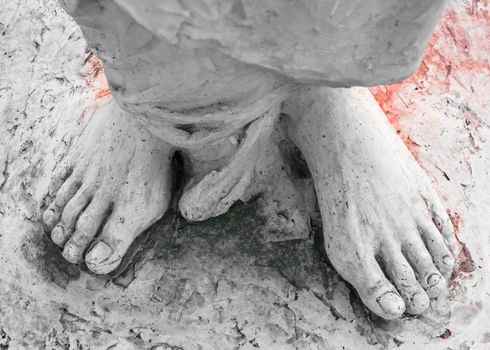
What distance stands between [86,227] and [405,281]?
410mm

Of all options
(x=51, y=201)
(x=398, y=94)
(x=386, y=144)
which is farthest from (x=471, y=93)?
(x=51, y=201)

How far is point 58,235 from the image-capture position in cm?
97

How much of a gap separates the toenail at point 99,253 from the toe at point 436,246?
0.40 m

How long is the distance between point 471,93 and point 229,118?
542mm

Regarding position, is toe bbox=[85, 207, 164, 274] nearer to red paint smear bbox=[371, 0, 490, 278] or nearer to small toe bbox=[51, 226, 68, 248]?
small toe bbox=[51, 226, 68, 248]

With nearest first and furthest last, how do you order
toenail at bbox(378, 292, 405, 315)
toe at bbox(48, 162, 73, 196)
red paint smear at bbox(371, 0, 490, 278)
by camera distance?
toenail at bbox(378, 292, 405, 315)
toe at bbox(48, 162, 73, 196)
red paint smear at bbox(371, 0, 490, 278)

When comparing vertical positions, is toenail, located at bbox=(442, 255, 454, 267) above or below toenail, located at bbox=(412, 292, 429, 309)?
above

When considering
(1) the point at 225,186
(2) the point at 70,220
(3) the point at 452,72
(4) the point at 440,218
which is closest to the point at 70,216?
(2) the point at 70,220

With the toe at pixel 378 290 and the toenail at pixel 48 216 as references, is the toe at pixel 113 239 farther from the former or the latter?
the toe at pixel 378 290

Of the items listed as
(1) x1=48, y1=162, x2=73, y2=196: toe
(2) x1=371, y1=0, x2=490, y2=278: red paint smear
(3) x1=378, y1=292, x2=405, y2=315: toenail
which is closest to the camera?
(3) x1=378, y1=292, x2=405, y2=315: toenail

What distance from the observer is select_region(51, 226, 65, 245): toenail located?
97 centimetres

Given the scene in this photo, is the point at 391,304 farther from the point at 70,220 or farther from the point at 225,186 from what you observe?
the point at 70,220

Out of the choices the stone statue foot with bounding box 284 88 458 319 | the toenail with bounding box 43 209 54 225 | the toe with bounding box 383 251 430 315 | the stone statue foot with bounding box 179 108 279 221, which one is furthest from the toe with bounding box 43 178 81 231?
the toe with bounding box 383 251 430 315

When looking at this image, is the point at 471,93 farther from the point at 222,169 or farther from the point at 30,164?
the point at 30,164
